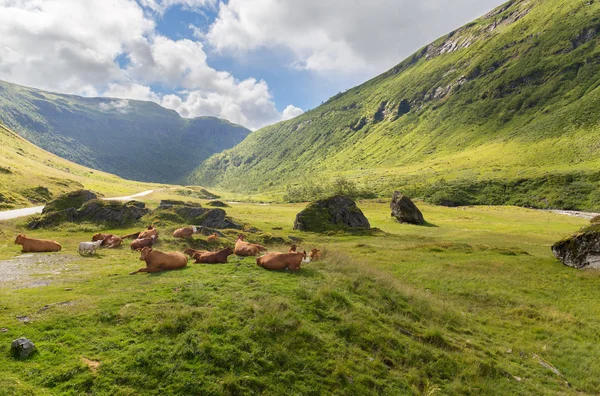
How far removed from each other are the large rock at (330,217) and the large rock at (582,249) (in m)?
30.6

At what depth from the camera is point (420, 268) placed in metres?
27.9

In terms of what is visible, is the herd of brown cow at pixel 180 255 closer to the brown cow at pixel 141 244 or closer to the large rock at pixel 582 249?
the brown cow at pixel 141 244

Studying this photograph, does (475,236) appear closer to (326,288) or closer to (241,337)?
(326,288)

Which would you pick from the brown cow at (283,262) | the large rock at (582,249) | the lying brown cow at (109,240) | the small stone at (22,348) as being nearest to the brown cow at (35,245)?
the lying brown cow at (109,240)

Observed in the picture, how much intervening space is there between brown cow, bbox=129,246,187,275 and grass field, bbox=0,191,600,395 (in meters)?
0.77

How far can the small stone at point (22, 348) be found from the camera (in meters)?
8.20

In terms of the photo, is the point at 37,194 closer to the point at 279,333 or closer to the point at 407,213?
the point at 279,333

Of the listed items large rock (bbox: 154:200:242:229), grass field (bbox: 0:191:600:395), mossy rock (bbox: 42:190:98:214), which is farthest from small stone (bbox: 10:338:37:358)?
mossy rock (bbox: 42:190:98:214)

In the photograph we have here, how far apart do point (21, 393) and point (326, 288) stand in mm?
10886

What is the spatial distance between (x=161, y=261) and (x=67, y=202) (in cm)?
3483

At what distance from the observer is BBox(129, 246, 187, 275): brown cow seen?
16.9 m

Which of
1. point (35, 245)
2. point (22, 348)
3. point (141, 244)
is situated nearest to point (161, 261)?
point (141, 244)

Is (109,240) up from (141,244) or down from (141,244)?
up

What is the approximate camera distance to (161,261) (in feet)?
56.6
